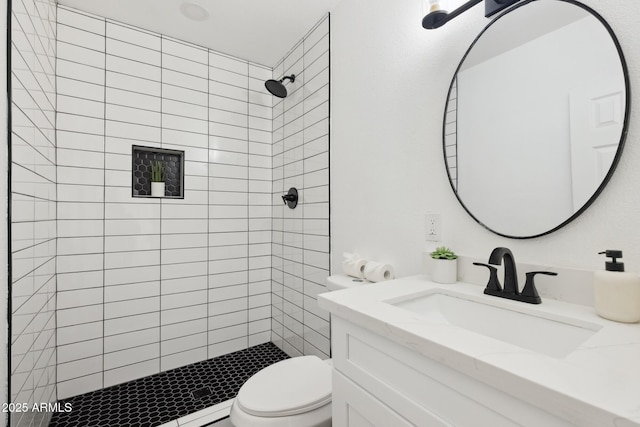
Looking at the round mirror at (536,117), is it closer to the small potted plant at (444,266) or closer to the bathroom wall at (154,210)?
the small potted plant at (444,266)

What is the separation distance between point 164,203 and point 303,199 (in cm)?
100

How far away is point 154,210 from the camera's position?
6.93 ft

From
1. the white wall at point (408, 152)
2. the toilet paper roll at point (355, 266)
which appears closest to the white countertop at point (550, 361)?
the white wall at point (408, 152)

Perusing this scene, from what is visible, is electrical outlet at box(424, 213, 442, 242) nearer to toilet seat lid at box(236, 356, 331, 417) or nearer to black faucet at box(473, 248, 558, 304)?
black faucet at box(473, 248, 558, 304)

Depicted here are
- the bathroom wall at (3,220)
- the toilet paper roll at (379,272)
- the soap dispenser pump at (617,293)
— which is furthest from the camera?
the toilet paper roll at (379,272)

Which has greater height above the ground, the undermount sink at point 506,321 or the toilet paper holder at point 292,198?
the toilet paper holder at point 292,198

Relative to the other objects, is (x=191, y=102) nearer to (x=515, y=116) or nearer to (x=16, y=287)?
(x=16, y=287)

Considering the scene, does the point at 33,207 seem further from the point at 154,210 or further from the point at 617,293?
the point at 617,293

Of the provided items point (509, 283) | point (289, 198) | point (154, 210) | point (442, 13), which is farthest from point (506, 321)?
point (154, 210)

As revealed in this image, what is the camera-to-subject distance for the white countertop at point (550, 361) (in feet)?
1.35

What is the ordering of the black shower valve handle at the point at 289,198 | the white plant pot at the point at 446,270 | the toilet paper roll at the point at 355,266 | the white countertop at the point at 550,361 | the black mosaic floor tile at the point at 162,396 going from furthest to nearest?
the black shower valve handle at the point at 289,198 → the black mosaic floor tile at the point at 162,396 → the toilet paper roll at the point at 355,266 → the white plant pot at the point at 446,270 → the white countertop at the point at 550,361

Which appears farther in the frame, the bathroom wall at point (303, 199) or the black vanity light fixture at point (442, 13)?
the bathroom wall at point (303, 199)

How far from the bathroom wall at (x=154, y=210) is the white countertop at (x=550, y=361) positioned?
1.76 meters

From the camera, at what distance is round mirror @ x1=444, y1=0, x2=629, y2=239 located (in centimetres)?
83
